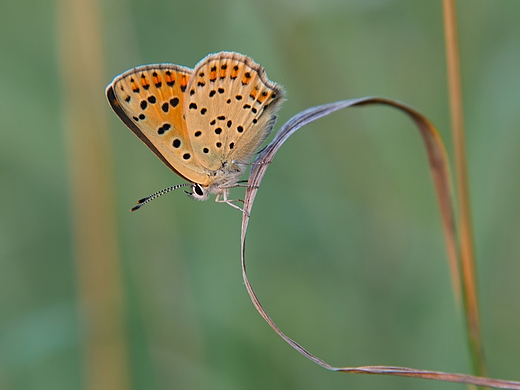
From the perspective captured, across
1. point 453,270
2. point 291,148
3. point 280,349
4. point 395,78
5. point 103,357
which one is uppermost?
point 395,78

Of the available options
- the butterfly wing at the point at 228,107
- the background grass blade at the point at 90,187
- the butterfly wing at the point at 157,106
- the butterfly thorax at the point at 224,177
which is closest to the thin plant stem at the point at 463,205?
the butterfly wing at the point at 228,107

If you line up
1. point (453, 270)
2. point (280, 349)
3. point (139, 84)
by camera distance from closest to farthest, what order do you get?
1. point (453, 270)
2. point (139, 84)
3. point (280, 349)

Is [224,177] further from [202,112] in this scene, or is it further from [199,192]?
[202,112]

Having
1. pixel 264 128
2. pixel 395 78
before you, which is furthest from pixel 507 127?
pixel 264 128

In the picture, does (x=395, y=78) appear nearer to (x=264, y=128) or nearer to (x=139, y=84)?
(x=264, y=128)

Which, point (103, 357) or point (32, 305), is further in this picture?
point (32, 305)

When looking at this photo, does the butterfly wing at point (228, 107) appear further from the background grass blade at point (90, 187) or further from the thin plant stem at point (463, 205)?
the thin plant stem at point (463, 205)

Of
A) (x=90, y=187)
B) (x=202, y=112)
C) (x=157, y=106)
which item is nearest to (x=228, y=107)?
(x=202, y=112)
